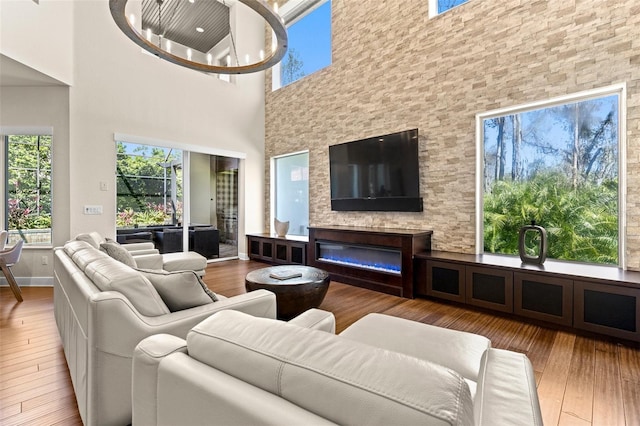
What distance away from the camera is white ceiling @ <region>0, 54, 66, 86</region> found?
3426 mm

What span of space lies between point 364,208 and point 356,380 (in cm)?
421

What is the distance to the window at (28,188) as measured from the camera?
4.50m

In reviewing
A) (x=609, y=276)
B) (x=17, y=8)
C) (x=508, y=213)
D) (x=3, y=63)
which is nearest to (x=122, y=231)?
(x=3, y=63)

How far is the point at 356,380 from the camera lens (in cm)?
64

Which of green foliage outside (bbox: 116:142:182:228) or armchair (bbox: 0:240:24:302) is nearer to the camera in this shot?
armchair (bbox: 0:240:24:302)

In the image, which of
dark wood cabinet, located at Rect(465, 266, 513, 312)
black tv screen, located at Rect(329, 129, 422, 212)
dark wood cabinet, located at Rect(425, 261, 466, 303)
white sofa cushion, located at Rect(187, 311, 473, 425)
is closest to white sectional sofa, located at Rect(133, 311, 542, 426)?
white sofa cushion, located at Rect(187, 311, 473, 425)

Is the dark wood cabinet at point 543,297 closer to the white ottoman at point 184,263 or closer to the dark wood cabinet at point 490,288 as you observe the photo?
the dark wood cabinet at point 490,288

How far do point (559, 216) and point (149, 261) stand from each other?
182 inches

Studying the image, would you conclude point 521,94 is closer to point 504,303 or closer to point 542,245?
point 542,245

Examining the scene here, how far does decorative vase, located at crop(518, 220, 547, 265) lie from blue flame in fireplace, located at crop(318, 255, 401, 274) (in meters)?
1.38

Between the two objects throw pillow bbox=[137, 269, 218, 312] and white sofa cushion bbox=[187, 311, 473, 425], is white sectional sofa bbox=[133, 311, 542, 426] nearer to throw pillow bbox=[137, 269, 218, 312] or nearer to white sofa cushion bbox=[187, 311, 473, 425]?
white sofa cushion bbox=[187, 311, 473, 425]

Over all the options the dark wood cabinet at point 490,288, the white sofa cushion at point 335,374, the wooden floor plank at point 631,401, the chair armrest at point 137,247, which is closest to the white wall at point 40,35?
the chair armrest at point 137,247

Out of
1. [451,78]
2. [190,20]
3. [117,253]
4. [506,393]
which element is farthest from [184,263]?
[190,20]

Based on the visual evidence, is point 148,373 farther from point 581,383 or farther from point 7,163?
point 7,163
